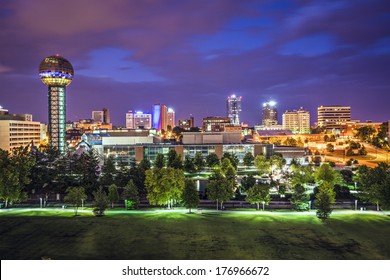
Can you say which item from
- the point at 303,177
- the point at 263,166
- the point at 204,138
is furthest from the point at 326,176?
the point at 204,138

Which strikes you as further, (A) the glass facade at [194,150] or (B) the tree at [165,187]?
(A) the glass facade at [194,150]

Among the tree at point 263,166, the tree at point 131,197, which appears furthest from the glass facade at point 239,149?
the tree at point 131,197

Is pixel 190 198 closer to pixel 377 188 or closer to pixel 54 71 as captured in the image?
pixel 377 188

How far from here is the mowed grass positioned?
29.5m

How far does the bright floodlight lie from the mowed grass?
→ 254 feet

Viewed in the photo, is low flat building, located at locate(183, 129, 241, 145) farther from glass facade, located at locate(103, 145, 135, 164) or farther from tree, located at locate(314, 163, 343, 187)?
tree, located at locate(314, 163, 343, 187)

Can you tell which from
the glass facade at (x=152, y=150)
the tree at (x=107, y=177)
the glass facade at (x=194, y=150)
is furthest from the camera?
the glass facade at (x=194, y=150)

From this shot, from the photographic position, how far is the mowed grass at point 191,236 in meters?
29.5

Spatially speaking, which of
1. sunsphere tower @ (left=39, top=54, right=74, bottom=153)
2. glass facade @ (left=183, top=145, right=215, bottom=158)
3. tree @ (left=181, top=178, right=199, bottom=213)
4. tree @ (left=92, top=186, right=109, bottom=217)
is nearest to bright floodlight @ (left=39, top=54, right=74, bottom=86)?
sunsphere tower @ (left=39, top=54, right=74, bottom=153)

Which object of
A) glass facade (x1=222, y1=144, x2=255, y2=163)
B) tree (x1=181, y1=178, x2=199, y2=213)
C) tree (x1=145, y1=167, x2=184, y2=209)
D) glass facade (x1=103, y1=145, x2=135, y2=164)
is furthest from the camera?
glass facade (x1=222, y1=144, x2=255, y2=163)

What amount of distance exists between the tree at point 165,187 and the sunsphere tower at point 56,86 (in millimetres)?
76745

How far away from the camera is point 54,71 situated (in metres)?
112

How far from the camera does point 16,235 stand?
34.3 meters

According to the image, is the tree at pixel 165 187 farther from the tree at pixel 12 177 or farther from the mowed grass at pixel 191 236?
the tree at pixel 12 177
